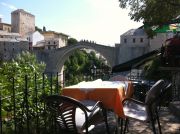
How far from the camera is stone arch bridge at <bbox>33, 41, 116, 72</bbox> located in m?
52.6

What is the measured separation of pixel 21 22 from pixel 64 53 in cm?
3785

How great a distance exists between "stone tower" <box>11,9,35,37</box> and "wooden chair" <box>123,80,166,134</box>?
90026 millimetres

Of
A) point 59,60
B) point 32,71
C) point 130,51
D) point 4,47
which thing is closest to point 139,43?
point 130,51

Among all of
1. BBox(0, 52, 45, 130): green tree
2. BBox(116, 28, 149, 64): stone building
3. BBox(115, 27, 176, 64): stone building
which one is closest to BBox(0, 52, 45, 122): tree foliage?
BBox(0, 52, 45, 130): green tree

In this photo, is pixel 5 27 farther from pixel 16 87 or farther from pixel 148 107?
pixel 148 107

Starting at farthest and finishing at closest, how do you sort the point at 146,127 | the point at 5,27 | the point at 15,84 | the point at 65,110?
the point at 5,27 < the point at 146,127 < the point at 15,84 < the point at 65,110

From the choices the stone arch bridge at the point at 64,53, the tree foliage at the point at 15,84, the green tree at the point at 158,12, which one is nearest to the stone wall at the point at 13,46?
the stone arch bridge at the point at 64,53

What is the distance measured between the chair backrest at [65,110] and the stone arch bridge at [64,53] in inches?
1935

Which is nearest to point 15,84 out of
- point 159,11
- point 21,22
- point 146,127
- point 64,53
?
point 146,127

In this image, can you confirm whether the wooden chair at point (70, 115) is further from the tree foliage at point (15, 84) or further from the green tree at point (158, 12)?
the green tree at point (158, 12)

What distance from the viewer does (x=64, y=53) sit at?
5825 centimetres

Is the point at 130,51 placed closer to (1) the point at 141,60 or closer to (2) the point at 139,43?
(2) the point at 139,43

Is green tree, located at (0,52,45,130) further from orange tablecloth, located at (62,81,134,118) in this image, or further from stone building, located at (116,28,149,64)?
stone building, located at (116,28,149,64)

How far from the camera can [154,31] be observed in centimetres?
820
